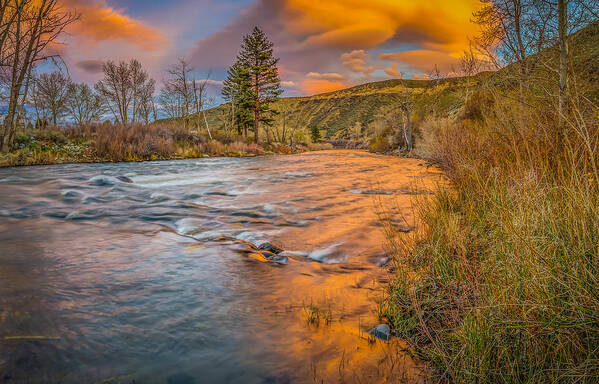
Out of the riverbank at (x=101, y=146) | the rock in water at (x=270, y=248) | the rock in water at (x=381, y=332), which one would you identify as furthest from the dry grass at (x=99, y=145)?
the rock in water at (x=381, y=332)

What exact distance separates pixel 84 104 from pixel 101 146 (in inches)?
1516

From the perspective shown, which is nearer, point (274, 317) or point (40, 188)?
point (274, 317)

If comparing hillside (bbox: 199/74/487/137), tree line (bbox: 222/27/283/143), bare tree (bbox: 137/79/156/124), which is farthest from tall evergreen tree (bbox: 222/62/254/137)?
hillside (bbox: 199/74/487/137)

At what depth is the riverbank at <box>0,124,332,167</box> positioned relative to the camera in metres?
12.9

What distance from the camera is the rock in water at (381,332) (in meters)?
1.90

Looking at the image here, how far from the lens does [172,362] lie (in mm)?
1714

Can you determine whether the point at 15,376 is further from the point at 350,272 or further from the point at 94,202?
the point at 94,202

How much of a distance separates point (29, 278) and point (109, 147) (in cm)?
1533

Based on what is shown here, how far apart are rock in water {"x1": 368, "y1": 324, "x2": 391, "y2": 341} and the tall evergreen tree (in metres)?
36.7

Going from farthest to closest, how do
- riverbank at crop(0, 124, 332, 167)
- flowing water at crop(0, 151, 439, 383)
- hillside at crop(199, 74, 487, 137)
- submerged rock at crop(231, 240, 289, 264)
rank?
1. hillside at crop(199, 74, 487, 137)
2. riverbank at crop(0, 124, 332, 167)
3. submerged rock at crop(231, 240, 289, 264)
4. flowing water at crop(0, 151, 439, 383)

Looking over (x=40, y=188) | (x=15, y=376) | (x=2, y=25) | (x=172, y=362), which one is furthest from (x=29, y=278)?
(x=2, y=25)

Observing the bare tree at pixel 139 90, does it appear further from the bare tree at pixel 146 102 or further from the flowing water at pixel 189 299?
the flowing water at pixel 189 299

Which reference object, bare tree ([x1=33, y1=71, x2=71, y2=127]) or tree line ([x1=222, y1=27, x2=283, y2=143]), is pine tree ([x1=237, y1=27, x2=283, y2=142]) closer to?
tree line ([x1=222, y1=27, x2=283, y2=143])

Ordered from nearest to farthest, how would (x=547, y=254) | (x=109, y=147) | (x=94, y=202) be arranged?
(x=547, y=254) < (x=94, y=202) < (x=109, y=147)
